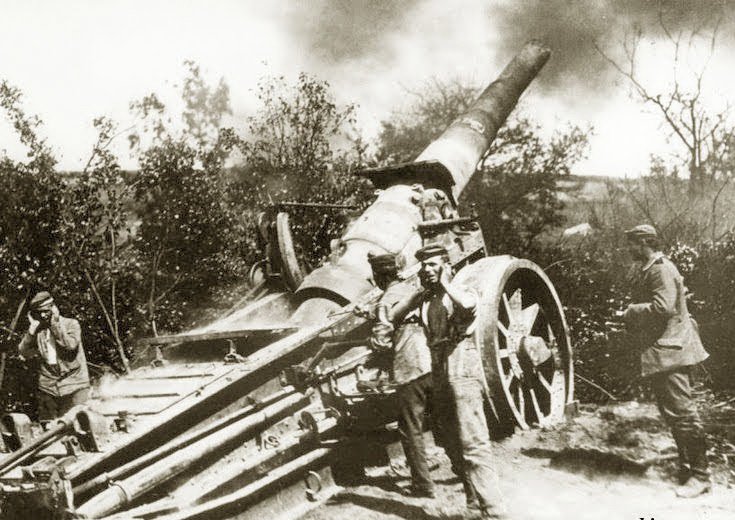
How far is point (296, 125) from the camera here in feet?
49.2

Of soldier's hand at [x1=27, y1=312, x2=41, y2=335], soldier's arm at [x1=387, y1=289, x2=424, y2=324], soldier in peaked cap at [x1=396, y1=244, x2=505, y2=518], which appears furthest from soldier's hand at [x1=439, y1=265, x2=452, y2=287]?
soldier's hand at [x1=27, y1=312, x2=41, y2=335]

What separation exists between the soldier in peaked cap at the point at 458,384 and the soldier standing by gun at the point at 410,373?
4.8 inches

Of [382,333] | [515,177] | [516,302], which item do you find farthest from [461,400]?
[515,177]

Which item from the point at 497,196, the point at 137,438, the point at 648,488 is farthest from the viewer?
the point at 497,196

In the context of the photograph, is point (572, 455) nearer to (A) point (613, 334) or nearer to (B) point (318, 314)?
(B) point (318, 314)

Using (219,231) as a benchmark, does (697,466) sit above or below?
below

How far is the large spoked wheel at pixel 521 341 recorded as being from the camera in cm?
513

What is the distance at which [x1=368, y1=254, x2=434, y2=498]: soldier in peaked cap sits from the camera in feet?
14.2

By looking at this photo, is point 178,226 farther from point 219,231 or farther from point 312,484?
point 312,484

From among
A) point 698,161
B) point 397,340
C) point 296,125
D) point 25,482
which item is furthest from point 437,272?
point 698,161

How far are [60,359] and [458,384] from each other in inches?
137

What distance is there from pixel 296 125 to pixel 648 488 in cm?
1173

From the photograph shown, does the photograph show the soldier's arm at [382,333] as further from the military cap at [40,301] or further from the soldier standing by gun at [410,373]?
the military cap at [40,301]

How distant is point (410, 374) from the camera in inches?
172
